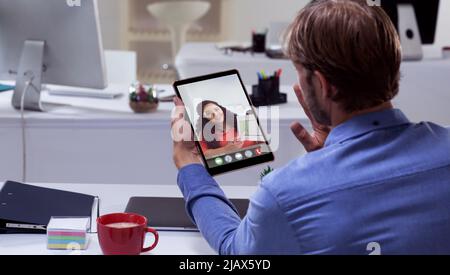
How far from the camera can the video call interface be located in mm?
1507

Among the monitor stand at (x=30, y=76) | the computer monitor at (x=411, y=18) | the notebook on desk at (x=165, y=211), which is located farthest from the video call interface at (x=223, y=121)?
the computer monitor at (x=411, y=18)

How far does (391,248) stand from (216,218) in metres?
0.35

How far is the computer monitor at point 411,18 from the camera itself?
3.61m

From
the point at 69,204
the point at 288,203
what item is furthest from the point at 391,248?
the point at 69,204

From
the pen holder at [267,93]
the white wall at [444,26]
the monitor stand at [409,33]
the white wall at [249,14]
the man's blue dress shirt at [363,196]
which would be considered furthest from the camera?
the white wall at [249,14]

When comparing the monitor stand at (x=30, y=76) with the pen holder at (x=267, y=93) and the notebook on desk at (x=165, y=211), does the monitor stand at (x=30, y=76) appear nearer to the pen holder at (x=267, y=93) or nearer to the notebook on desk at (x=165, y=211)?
the pen holder at (x=267, y=93)

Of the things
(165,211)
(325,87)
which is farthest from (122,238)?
(325,87)

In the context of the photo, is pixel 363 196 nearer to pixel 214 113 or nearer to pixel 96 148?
pixel 214 113

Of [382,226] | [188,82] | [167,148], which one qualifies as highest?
[188,82]

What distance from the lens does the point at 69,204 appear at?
158 cm

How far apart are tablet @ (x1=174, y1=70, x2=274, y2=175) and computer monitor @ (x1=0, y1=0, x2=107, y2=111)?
91cm

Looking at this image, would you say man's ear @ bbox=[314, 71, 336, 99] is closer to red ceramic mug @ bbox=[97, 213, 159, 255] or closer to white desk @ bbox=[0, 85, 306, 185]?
red ceramic mug @ bbox=[97, 213, 159, 255]

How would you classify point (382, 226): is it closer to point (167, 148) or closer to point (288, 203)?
point (288, 203)

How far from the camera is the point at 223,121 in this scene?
1529mm
